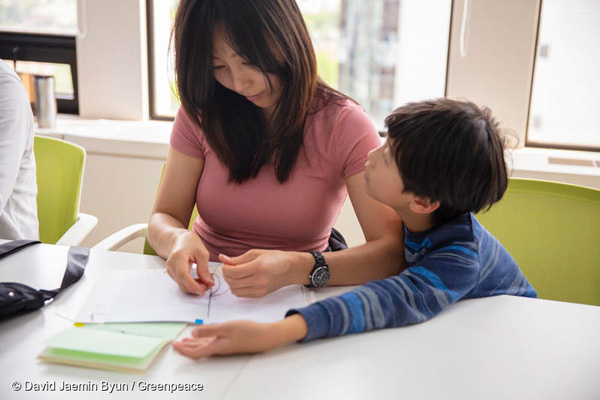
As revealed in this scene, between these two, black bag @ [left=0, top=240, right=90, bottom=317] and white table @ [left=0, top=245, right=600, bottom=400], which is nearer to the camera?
white table @ [left=0, top=245, right=600, bottom=400]

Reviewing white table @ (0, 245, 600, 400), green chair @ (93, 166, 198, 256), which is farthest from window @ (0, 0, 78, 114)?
white table @ (0, 245, 600, 400)

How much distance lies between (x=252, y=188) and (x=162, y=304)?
0.44 m

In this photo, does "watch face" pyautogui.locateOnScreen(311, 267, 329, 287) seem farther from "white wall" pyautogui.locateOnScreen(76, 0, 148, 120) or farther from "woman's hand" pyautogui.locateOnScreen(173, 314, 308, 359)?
"white wall" pyautogui.locateOnScreen(76, 0, 148, 120)

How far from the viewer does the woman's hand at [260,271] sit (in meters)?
1.05

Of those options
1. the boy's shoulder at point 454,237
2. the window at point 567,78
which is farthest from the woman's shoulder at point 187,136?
the window at point 567,78

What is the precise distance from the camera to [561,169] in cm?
221

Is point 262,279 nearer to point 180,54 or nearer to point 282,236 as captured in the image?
point 282,236

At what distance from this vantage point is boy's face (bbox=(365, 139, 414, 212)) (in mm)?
1141

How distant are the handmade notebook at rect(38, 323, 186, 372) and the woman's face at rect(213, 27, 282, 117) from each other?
23.1 inches

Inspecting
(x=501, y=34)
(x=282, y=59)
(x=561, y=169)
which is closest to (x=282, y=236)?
(x=282, y=59)

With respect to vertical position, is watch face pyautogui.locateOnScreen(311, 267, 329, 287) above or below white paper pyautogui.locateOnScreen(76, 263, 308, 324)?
above

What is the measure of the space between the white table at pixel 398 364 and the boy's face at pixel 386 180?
0.74 ft

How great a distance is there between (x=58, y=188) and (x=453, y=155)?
1274mm

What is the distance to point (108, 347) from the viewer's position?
0.87 m
